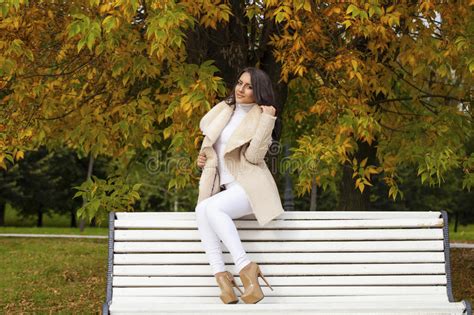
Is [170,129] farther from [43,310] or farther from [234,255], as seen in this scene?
[43,310]

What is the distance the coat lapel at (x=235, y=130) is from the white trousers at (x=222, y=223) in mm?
317

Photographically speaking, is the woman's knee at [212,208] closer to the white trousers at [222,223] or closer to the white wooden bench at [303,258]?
the white trousers at [222,223]

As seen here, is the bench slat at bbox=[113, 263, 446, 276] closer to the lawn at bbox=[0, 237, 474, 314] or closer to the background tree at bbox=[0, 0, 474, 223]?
the background tree at bbox=[0, 0, 474, 223]

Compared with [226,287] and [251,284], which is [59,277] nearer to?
[226,287]

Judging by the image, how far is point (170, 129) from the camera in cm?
686

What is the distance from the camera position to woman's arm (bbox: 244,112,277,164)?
5.09 metres

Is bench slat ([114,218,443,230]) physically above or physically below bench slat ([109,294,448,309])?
above

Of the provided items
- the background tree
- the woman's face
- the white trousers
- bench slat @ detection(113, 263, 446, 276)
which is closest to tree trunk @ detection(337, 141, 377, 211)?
the background tree

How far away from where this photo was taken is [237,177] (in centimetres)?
515

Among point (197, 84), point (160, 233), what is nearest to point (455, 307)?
point (160, 233)

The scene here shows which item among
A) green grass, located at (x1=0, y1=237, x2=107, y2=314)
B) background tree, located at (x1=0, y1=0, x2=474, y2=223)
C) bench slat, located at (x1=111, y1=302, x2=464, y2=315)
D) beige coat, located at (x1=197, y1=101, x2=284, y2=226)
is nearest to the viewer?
bench slat, located at (x1=111, y1=302, x2=464, y2=315)

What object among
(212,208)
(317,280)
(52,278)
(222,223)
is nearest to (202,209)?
(212,208)

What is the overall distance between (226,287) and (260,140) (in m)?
1.05

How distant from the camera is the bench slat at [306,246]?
520 cm
